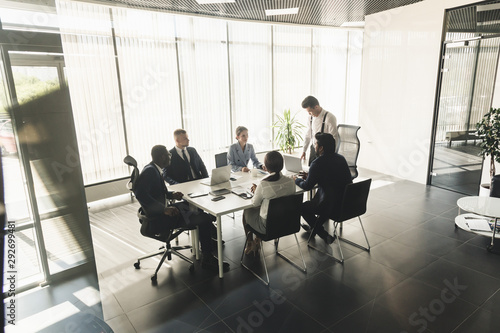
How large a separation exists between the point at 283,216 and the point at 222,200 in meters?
0.71

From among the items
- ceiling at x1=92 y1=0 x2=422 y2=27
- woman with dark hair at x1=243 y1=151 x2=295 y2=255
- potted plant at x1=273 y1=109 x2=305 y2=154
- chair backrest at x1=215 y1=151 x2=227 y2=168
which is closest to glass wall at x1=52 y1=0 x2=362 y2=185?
potted plant at x1=273 y1=109 x2=305 y2=154

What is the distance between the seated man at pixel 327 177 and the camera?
145 inches

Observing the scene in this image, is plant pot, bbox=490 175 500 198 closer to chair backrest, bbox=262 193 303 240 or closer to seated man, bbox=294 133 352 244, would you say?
seated man, bbox=294 133 352 244

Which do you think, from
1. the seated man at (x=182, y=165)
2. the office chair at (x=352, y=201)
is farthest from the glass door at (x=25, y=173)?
the office chair at (x=352, y=201)

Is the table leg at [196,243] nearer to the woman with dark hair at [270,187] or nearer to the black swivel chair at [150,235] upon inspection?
the black swivel chair at [150,235]

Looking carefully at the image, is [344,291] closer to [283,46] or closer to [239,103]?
[239,103]

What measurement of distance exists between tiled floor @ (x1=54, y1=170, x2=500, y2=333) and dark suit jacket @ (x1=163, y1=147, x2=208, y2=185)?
884 millimetres

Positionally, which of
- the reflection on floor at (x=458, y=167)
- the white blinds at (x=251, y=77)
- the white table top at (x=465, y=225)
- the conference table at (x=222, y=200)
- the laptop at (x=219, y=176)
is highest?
the white blinds at (x=251, y=77)

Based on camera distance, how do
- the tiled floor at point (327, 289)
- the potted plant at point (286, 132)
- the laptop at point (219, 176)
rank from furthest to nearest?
1. the potted plant at point (286, 132)
2. the laptop at point (219, 176)
3. the tiled floor at point (327, 289)

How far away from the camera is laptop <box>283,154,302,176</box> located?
4.35 m

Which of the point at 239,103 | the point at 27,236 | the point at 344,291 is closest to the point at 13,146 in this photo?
the point at 27,236

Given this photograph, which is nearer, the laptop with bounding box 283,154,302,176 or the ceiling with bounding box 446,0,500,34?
the laptop with bounding box 283,154,302,176

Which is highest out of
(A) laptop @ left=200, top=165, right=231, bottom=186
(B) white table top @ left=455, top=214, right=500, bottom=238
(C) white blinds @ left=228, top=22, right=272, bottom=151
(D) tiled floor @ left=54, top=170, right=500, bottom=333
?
(C) white blinds @ left=228, top=22, right=272, bottom=151

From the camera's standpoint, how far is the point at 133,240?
4555mm
